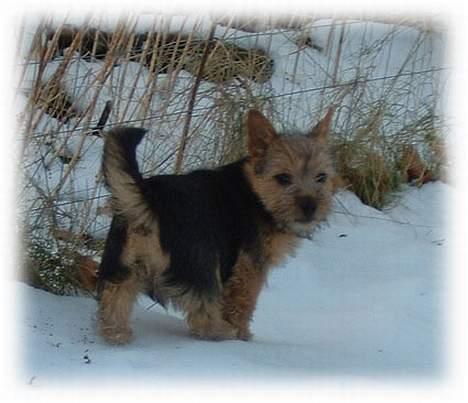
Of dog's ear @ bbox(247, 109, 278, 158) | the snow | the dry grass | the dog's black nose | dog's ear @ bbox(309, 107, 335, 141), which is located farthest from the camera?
the dry grass

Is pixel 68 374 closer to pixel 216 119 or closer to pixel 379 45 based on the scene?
pixel 216 119

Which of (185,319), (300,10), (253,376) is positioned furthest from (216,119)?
(253,376)

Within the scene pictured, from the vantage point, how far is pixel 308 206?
17.5 ft

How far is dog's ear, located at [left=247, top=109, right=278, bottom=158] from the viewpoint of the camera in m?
5.52

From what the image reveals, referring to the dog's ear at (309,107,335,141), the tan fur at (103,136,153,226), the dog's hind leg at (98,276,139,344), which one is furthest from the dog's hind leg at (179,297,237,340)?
the dog's ear at (309,107,335,141)

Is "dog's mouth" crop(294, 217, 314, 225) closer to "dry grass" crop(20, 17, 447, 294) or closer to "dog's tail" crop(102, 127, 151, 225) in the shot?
"dog's tail" crop(102, 127, 151, 225)

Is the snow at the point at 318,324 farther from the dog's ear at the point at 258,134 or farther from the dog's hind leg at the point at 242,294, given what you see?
the dog's ear at the point at 258,134

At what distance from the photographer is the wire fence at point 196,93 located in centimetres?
621

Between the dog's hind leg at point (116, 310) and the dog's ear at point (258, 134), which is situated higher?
the dog's ear at point (258, 134)

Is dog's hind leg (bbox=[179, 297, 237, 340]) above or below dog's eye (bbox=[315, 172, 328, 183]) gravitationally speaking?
below

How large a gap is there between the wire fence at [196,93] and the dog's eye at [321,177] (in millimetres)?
1487

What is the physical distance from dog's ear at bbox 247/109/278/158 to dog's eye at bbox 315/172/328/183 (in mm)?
306

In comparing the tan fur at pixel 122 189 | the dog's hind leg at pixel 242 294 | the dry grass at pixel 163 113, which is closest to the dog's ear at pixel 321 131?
the dog's hind leg at pixel 242 294

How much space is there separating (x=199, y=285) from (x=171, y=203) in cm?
40
